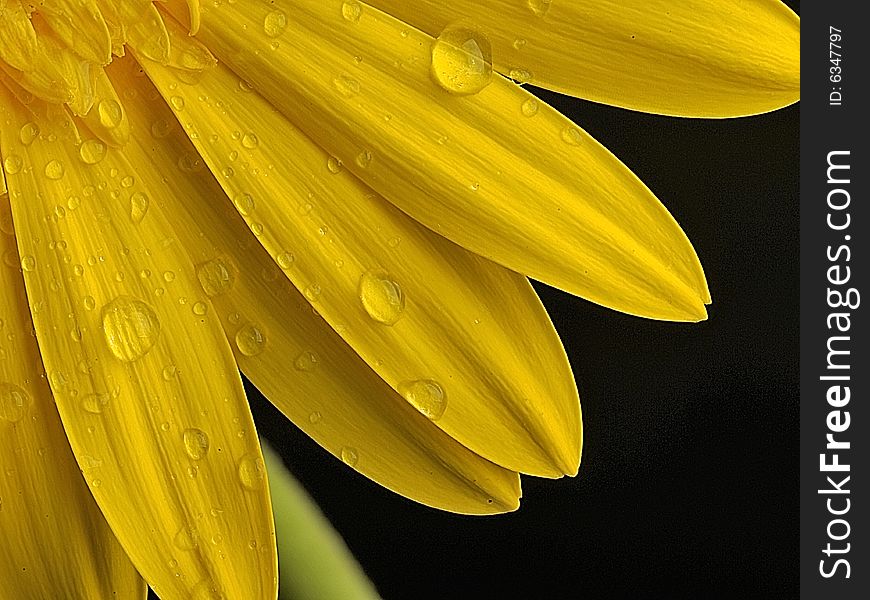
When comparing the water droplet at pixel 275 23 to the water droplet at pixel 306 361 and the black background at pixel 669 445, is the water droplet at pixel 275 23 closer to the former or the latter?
the water droplet at pixel 306 361

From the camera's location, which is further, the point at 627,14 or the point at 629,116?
the point at 629,116

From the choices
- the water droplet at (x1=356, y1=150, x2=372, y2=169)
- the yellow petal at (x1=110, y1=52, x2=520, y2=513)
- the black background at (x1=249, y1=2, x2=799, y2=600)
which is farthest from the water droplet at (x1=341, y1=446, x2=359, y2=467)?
the black background at (x1=249, y1=2, x2=799, y2=600)

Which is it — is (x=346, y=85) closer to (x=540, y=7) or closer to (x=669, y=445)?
(x=540, y=7)


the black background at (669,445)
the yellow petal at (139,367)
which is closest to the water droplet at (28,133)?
the yellow petal at (139,367)

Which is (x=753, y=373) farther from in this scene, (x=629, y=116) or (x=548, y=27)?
(x=548, y=27)
